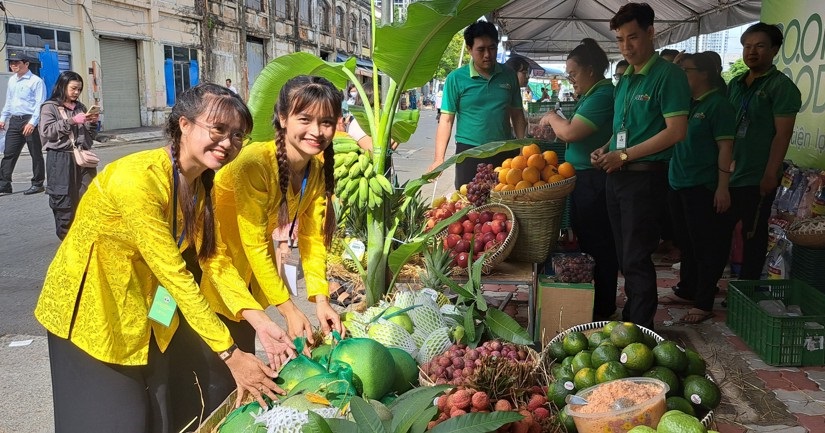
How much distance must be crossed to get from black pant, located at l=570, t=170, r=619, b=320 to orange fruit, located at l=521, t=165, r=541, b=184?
67 centimetres

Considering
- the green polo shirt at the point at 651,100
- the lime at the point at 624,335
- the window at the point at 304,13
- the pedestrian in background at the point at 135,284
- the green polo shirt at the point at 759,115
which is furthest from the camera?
the window at the point at 304,13

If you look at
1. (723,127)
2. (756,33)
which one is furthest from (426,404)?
(756,33)

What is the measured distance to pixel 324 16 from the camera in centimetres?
3866

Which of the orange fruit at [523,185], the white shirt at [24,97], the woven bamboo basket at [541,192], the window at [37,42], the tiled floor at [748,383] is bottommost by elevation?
the tiled floor at [748,383]

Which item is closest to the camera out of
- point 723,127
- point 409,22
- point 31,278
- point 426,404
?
point 426,404

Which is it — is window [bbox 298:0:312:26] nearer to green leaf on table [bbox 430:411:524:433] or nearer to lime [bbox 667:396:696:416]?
lime [bbox 667:396:696:416]

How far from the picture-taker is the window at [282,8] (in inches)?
1249

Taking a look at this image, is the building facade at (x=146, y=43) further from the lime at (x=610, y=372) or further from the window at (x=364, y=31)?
the window at (x=364, y=31)

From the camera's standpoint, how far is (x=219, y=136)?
82.2 inches

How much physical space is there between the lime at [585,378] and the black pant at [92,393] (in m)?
1.55

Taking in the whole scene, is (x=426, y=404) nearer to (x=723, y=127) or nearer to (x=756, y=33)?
(x=723, y=127)

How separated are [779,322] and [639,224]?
1.15 metres

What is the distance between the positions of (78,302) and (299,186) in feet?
3.17

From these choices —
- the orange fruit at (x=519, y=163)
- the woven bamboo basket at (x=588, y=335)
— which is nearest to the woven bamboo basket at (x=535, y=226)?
the orange fruit at (x=519, y=163)
